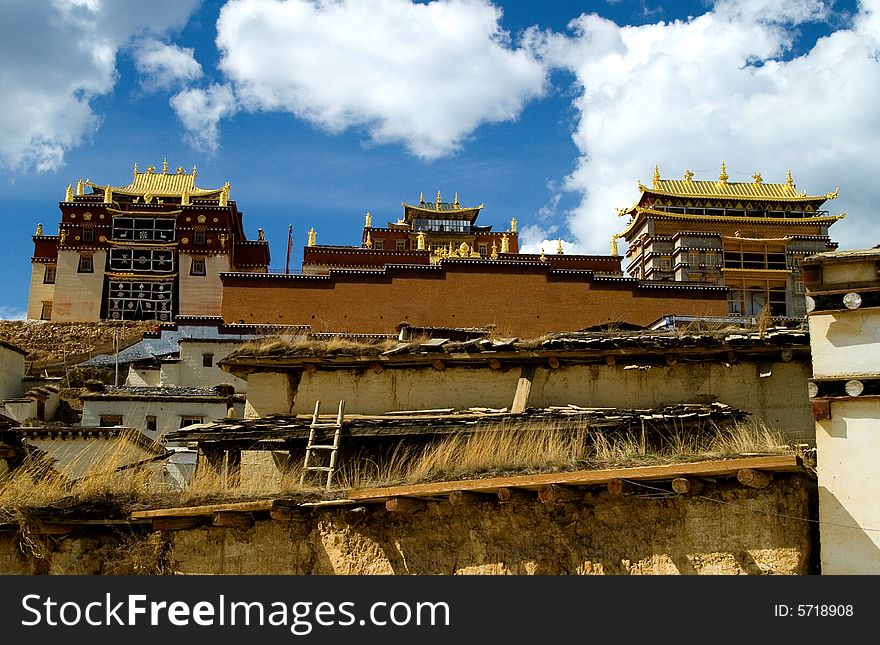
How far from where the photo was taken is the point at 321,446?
12273mm

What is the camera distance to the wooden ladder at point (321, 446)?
39.1 feet

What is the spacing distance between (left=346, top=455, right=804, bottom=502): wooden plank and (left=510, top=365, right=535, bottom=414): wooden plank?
2.39 metres

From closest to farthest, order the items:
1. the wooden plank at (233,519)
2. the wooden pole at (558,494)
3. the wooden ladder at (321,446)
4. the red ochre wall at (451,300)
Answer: the wooden pole at (558,494) → the wooden plank at (233,519) → the wooden ladder at (321,446) → the red ochre wall at (451,300)

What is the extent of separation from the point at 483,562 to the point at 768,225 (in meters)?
50.5

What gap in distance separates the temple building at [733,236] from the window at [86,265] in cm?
2729

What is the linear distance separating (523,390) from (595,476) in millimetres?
3132

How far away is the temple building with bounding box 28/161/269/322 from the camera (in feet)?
179

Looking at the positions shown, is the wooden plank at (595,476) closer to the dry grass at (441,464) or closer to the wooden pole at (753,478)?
the wooden pole at (753,478)

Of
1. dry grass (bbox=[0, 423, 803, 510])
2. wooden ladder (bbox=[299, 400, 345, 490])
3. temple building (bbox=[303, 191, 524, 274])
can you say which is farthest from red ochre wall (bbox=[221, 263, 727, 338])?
dry grass (bbox=[0, 423, 803, 510])

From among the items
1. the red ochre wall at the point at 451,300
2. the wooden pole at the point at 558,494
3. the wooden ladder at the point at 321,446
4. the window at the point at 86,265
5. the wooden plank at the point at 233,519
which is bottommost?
the wooden plank at the point at 233,519

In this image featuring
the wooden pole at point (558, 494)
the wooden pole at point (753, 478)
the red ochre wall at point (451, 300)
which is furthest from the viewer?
the red ochre wall at point (451, 300)

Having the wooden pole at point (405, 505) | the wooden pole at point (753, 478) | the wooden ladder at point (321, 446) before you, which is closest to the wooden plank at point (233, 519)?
the wooden ladder at point (321, 446)

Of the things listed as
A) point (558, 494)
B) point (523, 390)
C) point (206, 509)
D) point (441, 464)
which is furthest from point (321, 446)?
point (558, 494)
